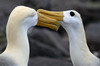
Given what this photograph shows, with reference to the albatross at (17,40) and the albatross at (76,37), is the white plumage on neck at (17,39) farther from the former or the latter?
the albatross at (76,37)

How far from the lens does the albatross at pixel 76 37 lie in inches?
281

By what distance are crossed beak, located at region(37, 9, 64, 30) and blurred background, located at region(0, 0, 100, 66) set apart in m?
2.86

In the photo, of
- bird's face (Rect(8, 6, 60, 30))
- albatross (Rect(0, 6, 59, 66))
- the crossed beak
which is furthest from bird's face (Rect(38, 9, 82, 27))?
albatross (Rect(0, 6, 59, 66))

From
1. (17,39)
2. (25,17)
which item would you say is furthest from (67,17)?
(17,39)

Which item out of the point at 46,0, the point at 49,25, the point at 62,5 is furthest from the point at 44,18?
the point at 62,5

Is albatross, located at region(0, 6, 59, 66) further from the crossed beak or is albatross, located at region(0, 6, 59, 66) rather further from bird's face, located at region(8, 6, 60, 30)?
the crossed beak

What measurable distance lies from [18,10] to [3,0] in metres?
9.11

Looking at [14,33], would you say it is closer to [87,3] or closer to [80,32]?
[80,32]

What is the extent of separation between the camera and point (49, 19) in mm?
7098

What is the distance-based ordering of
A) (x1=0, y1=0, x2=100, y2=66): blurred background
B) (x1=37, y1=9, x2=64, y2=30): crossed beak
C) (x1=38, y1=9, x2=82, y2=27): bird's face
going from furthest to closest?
(x1=0, y1=0, x2=100, y2=66): blurred background
(x1=38, y1=9, x2=82, y2=27): bird's face
(x1=37, y1=9, x2=64, y2=30): crossed beak

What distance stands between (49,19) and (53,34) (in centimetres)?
574

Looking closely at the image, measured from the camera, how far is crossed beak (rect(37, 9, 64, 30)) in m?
7.00

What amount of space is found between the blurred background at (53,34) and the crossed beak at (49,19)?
2861 millimetres

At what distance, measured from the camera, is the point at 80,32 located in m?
7.17
